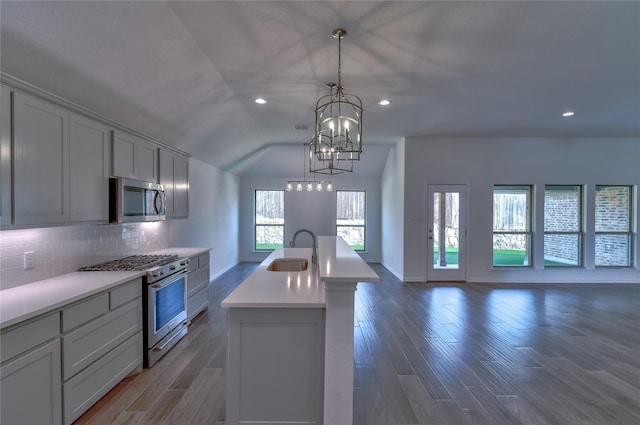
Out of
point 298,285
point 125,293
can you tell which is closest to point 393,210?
point 298,285

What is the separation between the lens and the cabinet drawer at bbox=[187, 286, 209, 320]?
350 centimetres

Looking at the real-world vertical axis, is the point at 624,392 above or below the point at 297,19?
below

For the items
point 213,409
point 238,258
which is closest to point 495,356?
point 213,409

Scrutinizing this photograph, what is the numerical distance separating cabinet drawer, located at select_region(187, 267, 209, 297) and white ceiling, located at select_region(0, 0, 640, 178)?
183 centimetres

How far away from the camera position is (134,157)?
9.74 ft

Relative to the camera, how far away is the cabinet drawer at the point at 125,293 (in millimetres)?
2217

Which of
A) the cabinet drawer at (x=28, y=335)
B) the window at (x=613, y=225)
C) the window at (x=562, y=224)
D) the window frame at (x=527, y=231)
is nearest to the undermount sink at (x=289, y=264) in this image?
the cabinet drawer at (x=28, y=335)

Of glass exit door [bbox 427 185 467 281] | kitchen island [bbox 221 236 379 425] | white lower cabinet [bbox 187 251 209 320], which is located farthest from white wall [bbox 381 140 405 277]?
kitchen island [bbox 221 236 379 425]

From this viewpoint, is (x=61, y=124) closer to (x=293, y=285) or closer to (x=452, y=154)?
(x=293, y=285)

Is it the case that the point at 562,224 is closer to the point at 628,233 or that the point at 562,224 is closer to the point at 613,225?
the point at 613,225

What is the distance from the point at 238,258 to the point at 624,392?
24.0 feet

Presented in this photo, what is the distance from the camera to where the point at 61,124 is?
2094mm

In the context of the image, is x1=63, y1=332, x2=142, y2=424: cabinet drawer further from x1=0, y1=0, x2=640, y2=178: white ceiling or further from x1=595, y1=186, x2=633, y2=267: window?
x1=595, y1=186, x2=633, y2=267: window

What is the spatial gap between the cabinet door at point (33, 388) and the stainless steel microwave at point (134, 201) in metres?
1.28
